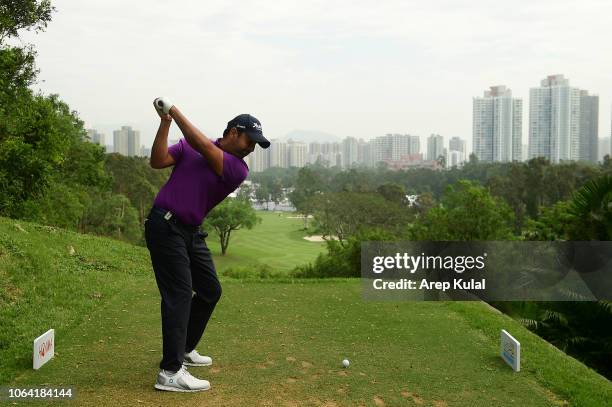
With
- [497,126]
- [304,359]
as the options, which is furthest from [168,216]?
[497,126]

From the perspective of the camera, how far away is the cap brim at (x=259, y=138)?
4.89 meters

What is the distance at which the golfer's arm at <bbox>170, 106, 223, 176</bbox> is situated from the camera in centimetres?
451

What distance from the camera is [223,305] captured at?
8938mm

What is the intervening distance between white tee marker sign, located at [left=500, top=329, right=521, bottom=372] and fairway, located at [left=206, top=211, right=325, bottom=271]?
1661 inches

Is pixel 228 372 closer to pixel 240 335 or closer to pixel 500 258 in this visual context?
pixel 240 335

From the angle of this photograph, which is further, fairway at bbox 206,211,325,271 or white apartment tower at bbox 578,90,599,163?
white apartment tower at bbox 578,90,599,163

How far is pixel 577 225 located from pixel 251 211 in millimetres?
52568

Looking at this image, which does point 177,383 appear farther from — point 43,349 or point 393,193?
point 393,193

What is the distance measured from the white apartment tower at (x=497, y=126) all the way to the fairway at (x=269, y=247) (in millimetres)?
90234

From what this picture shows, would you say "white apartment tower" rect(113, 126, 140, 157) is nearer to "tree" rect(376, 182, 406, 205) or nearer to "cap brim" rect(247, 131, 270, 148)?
"tree" rect(376, 182, 406, 205)

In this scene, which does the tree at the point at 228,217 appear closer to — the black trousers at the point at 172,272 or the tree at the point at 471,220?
the tree at the point at 471,220

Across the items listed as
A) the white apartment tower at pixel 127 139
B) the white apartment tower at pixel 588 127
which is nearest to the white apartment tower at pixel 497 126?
the white apartment tower at pixel 588 127

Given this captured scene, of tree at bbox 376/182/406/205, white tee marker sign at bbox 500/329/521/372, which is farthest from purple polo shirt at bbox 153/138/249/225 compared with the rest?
tree at bbox 376/182/406/205

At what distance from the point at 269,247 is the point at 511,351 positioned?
64.3 meters
